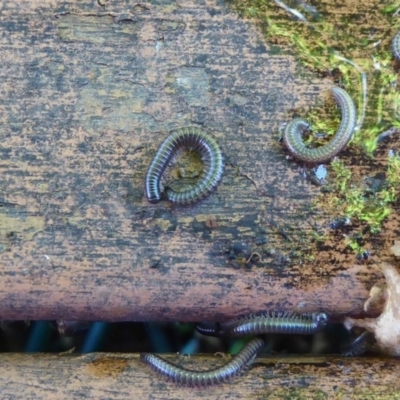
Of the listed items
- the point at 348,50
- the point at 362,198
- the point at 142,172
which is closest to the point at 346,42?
the point at 348,50

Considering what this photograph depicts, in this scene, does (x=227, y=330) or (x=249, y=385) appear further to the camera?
(x=227, y=330)

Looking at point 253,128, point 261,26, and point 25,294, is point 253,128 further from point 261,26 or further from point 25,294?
point 25,294

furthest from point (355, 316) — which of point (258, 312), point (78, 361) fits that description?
point (78, 361)

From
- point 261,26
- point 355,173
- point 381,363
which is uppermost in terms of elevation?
point 261,26

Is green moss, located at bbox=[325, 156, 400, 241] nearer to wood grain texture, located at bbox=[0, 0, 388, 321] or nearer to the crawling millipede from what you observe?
wood grain texture, located at bbox=[0, 0, 388, 321]

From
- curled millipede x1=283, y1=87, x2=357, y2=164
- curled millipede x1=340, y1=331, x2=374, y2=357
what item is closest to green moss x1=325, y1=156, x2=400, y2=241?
curled millipede x1=283, y1=87, x2=357, y2=164
